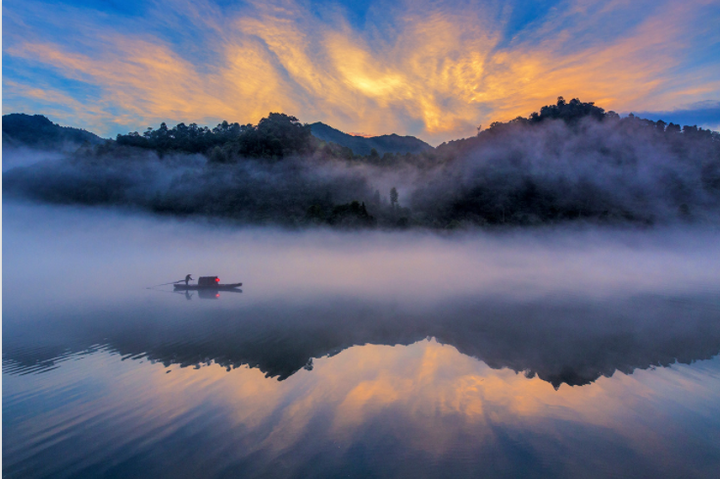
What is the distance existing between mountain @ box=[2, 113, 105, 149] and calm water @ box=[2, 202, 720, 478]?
140744mm

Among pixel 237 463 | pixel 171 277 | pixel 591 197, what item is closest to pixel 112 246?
pixel 171 277

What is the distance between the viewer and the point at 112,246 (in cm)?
8569

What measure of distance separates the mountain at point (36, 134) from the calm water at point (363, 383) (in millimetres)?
140744

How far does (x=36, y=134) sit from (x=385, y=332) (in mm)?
169603

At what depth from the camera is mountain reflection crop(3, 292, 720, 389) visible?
40.4ft

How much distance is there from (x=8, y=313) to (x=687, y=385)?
33.0 m

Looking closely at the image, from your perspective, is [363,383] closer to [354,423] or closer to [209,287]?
[354,423]

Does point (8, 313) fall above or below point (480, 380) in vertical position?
below

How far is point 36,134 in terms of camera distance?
12288 cm

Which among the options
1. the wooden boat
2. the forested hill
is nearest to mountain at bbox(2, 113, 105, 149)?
the forested hill

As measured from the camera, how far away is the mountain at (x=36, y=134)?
117481 mm

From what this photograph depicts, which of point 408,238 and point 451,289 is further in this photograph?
point 408,238

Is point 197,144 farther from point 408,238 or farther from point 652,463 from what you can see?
point 652,463

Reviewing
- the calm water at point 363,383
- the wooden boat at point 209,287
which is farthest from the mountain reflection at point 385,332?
the wooden boat at point 209,287
